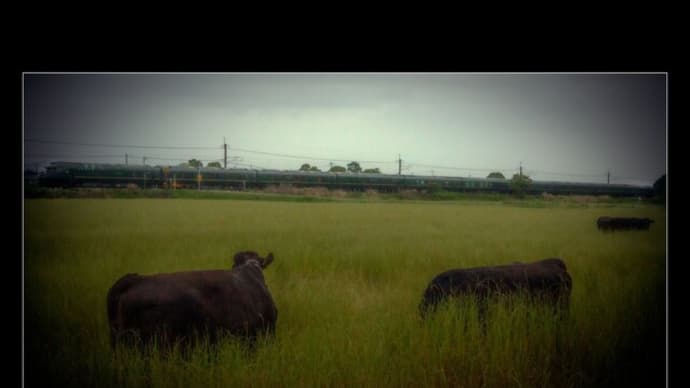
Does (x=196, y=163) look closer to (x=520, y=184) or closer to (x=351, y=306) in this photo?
(x=351, y=306)

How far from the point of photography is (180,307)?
2162mm

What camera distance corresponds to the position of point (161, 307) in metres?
2.13

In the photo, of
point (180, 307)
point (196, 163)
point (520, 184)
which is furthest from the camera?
point (520, 184)

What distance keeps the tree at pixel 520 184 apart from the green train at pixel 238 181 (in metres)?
0.06

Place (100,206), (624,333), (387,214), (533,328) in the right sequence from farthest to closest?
(387,214), (100,206), (624,333), (533,328)

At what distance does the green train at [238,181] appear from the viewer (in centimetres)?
378

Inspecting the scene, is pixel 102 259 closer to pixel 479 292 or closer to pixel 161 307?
pixel 161 307

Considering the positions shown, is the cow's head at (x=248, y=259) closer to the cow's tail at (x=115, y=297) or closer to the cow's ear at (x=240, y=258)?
the cow's ear at (x=240, y=258)

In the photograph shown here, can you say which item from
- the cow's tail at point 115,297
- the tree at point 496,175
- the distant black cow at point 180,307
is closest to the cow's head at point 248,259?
the distant black cow at point 180,307

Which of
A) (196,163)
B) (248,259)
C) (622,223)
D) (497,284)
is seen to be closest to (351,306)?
(248,259)

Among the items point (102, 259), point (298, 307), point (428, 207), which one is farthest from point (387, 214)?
point (102, 259)

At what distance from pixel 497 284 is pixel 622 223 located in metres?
2.63

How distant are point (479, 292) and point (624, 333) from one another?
4.33 ft
